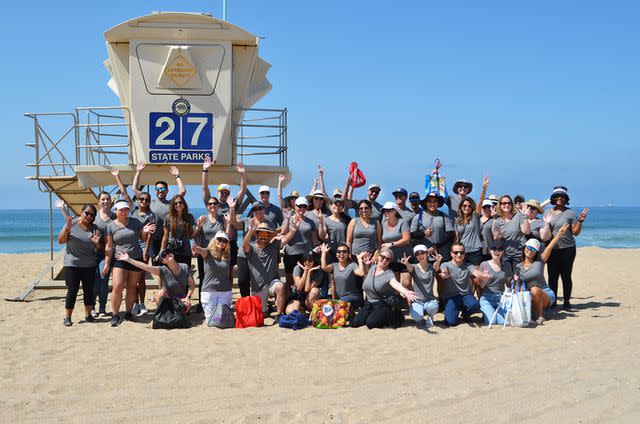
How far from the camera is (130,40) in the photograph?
38.2 feet

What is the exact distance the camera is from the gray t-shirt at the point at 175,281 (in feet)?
29.7

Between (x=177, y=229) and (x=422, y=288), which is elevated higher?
(x=177, y=229)

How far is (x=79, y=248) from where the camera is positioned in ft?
29.6

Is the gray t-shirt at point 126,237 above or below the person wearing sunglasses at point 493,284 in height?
above

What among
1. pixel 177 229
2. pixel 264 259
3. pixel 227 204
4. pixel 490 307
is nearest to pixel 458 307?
pixel 490 307

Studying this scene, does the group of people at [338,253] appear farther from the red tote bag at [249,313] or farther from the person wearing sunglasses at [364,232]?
the red tote bag at [249,313]

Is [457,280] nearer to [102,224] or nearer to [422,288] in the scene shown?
[422,288]

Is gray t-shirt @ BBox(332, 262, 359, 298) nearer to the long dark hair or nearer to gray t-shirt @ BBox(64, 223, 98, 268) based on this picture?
the long dark hair

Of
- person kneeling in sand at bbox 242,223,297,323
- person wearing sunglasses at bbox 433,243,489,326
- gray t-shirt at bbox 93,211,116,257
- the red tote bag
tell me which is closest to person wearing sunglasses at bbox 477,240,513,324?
person wearing sunglasses at bbox 433,243,489,326

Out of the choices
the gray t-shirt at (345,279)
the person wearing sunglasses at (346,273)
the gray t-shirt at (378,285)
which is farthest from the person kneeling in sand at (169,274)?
the gray t-shirt at (378,285)

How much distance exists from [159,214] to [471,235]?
15.6ft

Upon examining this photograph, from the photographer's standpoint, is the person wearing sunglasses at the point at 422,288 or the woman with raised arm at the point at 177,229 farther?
the woman with raised arm at the point at 177,229

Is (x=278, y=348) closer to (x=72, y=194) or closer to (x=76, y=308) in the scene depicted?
(x=76, y=308)

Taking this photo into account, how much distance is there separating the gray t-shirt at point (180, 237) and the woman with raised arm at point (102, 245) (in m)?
0.86
